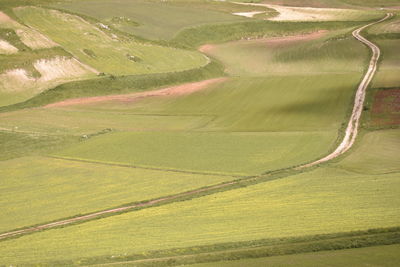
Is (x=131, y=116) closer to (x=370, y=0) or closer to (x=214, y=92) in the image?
(x=214, y=92)

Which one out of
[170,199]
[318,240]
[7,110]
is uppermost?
[318,240]

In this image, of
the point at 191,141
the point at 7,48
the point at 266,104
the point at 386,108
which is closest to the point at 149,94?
the point at 266,104

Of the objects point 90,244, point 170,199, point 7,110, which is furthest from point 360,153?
point 7,110

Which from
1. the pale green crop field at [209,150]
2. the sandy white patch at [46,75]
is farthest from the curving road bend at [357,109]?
the sandy white patch at [46,75]

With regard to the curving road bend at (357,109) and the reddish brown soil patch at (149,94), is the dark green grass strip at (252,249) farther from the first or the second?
the reddish brown soil patch at (149,94)

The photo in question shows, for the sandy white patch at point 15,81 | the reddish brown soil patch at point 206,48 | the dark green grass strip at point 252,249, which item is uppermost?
the dark green grass strip at point 252,249

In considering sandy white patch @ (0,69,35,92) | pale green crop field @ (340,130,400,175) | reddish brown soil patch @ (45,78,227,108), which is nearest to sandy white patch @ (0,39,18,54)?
sandy white patch @ (0,69,35,92)

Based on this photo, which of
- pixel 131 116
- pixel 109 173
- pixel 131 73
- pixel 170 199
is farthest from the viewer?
pixel 131 73

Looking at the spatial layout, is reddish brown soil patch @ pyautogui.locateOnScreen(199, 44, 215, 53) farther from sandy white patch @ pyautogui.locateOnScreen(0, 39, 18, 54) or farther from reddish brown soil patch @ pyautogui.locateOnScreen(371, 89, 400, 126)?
reddish brown soil patch @ pyautogui.locateOnScreen(371, 89, 400, 126)
